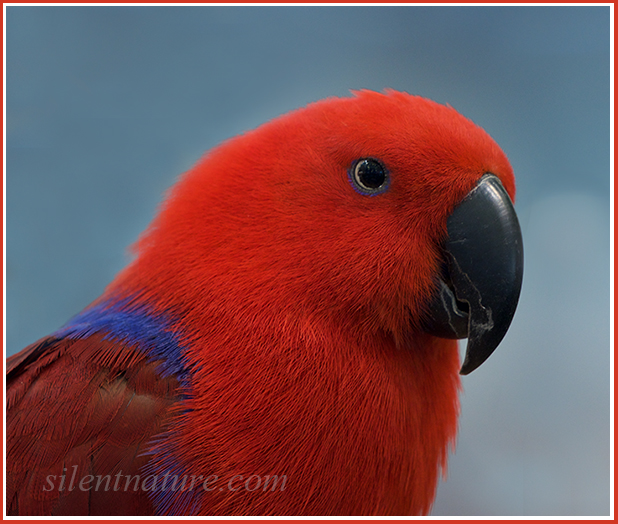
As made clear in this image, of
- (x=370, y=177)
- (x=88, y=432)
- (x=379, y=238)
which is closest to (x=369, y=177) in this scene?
(x=370, y=177)

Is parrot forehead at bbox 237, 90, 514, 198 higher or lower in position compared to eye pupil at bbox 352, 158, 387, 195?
higher

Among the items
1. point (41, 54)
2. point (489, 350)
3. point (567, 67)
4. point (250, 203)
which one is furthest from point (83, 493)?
point (567, 67)

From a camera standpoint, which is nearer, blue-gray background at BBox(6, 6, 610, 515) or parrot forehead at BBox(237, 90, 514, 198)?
parrot forehead at BBox(237, 90, 514, 198)

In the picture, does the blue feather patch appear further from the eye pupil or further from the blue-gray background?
the blue-gray background

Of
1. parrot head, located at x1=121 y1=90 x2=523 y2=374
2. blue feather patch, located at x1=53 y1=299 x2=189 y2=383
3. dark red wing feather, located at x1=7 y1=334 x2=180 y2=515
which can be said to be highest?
parrot head, located at x1=121 y1=90 x2=523 y2=374

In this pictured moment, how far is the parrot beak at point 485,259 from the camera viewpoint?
0.83m

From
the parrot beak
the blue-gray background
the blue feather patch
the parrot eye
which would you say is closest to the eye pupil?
the parrot eye

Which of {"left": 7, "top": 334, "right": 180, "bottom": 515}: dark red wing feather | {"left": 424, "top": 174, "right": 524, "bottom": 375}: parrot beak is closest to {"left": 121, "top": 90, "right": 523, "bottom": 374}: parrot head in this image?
{"left": 424, "top": 174, "right": 524, "bottom": 375}: parrot beak

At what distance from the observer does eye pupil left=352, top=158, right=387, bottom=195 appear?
838 millimetres

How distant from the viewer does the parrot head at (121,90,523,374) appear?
0.83 m

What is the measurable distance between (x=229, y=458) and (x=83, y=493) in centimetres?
23

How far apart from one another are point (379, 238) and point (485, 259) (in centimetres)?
18

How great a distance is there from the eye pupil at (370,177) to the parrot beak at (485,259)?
0.43 feet

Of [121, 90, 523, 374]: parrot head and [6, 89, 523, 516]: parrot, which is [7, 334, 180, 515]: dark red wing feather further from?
[121, 90, 523, 374]: parrot head
